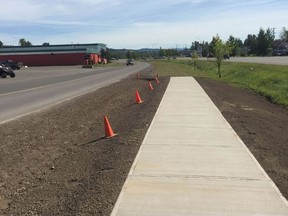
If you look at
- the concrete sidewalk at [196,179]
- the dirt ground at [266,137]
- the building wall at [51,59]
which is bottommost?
the building wall at [51,59]

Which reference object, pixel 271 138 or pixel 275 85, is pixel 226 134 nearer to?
pixel 271 138

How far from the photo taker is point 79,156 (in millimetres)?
7996

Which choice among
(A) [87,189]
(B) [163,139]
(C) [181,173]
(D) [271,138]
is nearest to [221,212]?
(C) [181,173]

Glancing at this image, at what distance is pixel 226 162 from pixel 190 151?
94 cm

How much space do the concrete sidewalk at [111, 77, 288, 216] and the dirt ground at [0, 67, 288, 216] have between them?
0.84ft

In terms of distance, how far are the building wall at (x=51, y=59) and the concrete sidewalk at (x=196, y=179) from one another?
104 metres

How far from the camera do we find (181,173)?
21.0 ft

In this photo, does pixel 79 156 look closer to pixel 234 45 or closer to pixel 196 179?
pixel 196 179

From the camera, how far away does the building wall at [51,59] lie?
111 metres

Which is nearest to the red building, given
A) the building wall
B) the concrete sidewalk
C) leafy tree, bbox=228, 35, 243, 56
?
the building wall

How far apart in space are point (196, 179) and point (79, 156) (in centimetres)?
278

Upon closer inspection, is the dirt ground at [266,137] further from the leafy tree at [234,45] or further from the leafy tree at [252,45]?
the leafy tree at [252,45]

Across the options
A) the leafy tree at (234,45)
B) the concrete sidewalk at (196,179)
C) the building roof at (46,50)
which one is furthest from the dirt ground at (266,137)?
the building roof at (46,50)

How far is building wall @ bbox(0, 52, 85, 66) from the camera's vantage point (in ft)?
364
